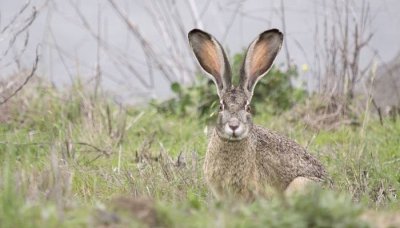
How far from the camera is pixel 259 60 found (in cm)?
612

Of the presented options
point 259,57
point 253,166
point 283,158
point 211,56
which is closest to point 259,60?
point 259,57

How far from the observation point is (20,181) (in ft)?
13.6

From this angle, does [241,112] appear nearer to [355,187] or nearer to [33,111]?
[355,187]

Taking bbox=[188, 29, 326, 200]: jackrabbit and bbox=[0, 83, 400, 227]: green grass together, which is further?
bbox=[188, 29, 326, 200]: jackrabbit

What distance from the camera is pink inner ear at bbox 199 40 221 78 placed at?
19.7 ft

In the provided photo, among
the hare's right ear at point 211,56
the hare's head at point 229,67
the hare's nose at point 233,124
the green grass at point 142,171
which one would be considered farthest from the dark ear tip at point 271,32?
the green grass at point 142,171

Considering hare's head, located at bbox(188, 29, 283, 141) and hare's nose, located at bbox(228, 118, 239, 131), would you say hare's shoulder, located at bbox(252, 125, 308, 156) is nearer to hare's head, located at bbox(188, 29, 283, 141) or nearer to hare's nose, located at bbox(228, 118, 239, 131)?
hare's head, located at bbox(188, 29, 283, 141)

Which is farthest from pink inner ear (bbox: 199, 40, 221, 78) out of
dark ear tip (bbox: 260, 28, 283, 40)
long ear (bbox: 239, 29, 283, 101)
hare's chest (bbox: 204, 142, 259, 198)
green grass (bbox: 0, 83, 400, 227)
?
green grass (bbox: 0, 83, 400, 227)

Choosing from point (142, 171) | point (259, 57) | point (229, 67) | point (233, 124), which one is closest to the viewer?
point (233, 124)

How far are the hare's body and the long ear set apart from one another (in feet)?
1.18

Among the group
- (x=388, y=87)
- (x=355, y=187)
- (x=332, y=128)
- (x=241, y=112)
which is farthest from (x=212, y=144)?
(x=388, y=87)

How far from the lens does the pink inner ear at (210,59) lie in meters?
6.00

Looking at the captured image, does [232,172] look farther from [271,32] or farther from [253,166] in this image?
[271,32]

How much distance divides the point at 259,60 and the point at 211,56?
358 mm
